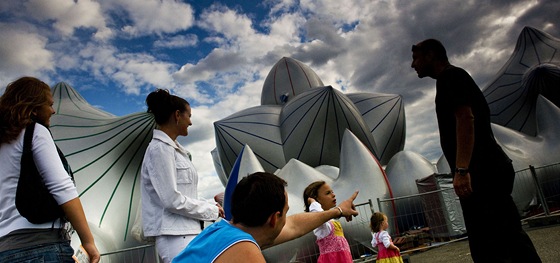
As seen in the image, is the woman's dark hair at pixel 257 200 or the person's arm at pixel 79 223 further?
the person's arm at pixel 79 223

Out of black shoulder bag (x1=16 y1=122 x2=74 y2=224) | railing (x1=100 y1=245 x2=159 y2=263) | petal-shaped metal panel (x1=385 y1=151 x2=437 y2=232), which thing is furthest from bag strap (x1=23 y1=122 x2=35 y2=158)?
petal-shaped metal panel (x1=385 y1=151 x2=437 y2=232)

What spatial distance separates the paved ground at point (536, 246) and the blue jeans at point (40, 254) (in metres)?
4.83

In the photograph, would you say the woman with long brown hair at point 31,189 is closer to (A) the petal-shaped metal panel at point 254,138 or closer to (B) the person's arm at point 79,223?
(B) the person's arm at point 79,223

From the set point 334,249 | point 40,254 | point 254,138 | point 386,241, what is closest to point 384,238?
point 386,241

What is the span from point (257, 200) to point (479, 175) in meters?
1.48

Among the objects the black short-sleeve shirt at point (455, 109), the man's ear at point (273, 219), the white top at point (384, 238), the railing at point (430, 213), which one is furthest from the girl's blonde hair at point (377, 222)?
the man's ear at point (273, 219)

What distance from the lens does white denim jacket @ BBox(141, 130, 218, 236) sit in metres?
2.28

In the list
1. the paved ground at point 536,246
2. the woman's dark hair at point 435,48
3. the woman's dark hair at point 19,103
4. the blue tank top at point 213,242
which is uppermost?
the woman's dark hair at point 435,48

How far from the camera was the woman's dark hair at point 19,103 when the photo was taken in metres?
1.80

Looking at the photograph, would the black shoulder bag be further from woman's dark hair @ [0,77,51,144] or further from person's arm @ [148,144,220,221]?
person's arm @ [148,144,220,221]

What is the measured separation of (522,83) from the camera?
12.2 m

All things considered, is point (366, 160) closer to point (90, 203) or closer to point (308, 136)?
point (308, 136)

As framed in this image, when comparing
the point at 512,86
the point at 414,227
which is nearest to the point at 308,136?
the point at 414,227

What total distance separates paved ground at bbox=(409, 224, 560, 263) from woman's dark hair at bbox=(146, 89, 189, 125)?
439cm
